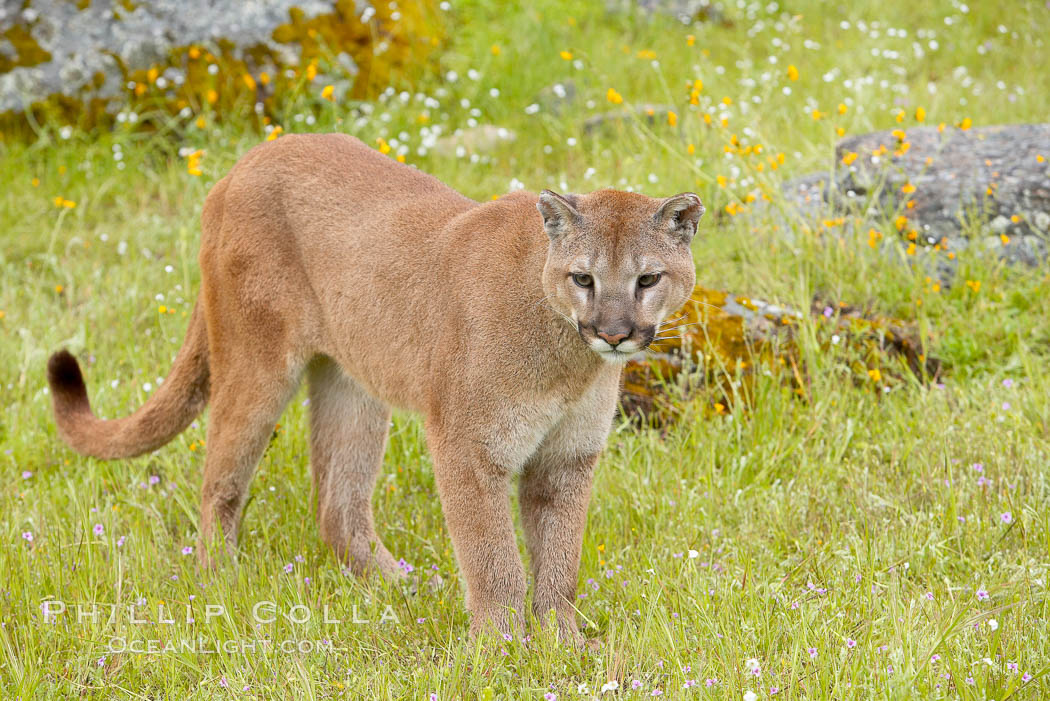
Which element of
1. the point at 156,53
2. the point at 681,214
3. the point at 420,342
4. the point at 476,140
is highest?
the point at 681,214

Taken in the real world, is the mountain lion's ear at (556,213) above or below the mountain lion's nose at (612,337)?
above

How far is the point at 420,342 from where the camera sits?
3795 millimetres

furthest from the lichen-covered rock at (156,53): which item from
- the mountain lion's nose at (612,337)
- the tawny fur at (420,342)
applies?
A: the mountain lion's nose at (612,337)

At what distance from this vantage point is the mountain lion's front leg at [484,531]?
356 cm

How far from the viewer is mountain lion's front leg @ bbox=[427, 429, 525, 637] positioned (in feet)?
11.7

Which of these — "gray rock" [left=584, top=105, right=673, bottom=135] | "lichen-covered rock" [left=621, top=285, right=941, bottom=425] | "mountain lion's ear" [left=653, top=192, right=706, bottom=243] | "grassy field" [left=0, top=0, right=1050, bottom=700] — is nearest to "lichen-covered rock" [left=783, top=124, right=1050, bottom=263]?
"grassy field" [left=0, top=0, right=1050, bottom=700]

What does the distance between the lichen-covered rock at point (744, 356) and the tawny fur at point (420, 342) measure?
127cm

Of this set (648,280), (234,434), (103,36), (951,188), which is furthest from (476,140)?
(648,280)

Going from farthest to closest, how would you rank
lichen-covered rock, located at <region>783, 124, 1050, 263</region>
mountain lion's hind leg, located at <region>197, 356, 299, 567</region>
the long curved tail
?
lichen-covered rock, located at <region>783, 124, 1050, 263</region>, the long curved tail, mountain lion's hind leg, located at <region>197, 356, 299, 567</region>

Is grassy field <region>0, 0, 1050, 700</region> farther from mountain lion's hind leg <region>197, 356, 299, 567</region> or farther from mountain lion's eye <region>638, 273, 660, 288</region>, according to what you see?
mountain lion's eye <region>638, 273, 660, 288</region>

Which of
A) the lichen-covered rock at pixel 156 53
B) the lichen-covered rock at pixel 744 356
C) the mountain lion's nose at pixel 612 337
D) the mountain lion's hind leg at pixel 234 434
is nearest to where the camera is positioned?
the mountain lion's nose at pixel 612 337

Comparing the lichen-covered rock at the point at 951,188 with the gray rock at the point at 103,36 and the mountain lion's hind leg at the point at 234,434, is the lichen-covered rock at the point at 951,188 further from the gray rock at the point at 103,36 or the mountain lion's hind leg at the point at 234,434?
the gray rock at the point at 103,36

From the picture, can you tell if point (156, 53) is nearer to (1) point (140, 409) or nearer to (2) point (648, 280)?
→ (1) point (140, 409)

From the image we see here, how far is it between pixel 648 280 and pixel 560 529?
92 cm
